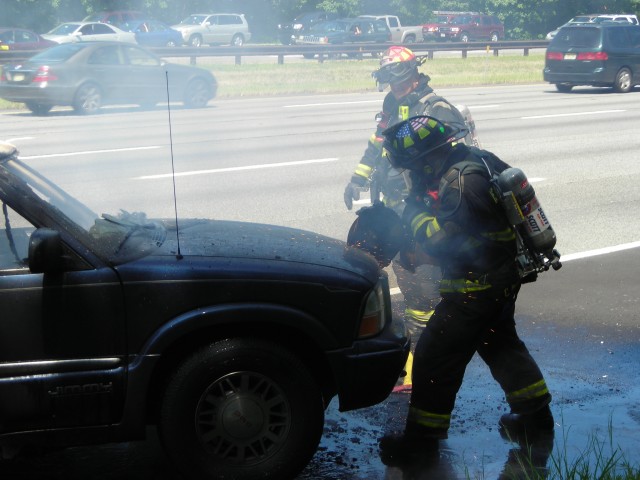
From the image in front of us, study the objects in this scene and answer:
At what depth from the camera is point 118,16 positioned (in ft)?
20.4

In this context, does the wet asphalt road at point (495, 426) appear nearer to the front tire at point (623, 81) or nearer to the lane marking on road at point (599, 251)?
the lane marking on road at point (599, 251)

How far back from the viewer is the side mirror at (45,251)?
3.58 metres

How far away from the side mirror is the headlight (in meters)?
1.28

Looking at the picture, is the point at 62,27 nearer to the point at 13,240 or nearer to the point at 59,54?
the point at 13,240

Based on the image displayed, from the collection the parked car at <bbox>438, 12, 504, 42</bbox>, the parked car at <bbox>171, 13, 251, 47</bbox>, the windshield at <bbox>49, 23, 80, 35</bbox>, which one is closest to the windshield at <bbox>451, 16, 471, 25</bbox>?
the parked car at <bbox>438, 12, 504, 42</bbox>

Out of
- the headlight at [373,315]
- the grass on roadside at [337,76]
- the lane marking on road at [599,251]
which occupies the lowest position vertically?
the grass on roadside at [337,76]

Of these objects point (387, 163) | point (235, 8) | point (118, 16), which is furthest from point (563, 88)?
point (235, 8)

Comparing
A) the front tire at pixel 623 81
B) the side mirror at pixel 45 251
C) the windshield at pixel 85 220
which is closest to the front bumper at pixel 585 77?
the front tire at pixel 623 81

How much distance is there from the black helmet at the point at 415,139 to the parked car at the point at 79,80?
11.7 meters

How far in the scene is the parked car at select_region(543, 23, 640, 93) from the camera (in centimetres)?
2486

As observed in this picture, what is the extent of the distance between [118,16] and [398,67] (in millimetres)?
1861

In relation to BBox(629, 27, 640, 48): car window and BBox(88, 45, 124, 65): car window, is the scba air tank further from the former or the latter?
BBox(629, 27, 640, 48): car window

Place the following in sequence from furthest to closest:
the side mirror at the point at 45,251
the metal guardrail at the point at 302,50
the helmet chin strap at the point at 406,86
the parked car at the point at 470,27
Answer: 1. the parked car at the point at 470,27
2. the metal guardrail at the point at 302,50
3. the helmet chin strap at the point at 406,86
4. the side mirror at the point at 45,251

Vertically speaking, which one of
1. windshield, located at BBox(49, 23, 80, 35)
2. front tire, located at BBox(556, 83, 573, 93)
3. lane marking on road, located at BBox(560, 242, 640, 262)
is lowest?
front tire, located at BBox(556, 83, 573, 93)
